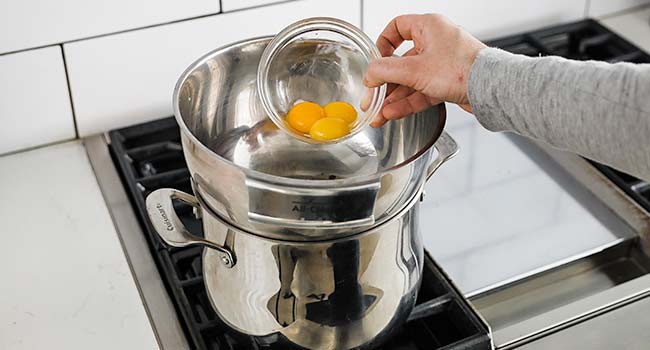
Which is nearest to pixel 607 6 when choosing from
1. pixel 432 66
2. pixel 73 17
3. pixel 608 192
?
pixel 608 192

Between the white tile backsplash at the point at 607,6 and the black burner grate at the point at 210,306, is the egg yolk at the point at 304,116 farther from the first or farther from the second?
the white tile backsplash at the point at 607,6

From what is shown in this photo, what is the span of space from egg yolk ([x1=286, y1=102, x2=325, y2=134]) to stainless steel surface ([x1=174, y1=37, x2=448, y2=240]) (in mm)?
56

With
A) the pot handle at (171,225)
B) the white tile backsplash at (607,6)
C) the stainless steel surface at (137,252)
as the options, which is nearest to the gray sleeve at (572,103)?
the pot handle at (171,225)

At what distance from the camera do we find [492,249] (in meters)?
0.99

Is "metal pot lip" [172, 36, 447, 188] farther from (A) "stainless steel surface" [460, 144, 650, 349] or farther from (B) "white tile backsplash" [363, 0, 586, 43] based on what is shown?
(B) "white tile backsplash" [363, 0, 586, 43]

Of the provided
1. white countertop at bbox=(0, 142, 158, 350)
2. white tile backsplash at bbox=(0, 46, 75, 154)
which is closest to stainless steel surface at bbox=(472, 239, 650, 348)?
white countertop at bbox=(0, 142, 158, 350)

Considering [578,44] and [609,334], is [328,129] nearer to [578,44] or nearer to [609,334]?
[609,334]

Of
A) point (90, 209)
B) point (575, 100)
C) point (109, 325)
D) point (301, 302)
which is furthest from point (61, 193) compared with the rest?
point (575, 100)

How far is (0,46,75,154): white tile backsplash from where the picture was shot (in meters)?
1.07

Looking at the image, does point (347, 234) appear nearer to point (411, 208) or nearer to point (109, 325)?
point (411, 208)

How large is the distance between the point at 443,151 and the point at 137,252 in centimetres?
35

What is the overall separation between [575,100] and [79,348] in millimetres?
504

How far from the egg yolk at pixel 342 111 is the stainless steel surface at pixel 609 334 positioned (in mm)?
286

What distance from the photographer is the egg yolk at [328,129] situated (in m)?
0.89
